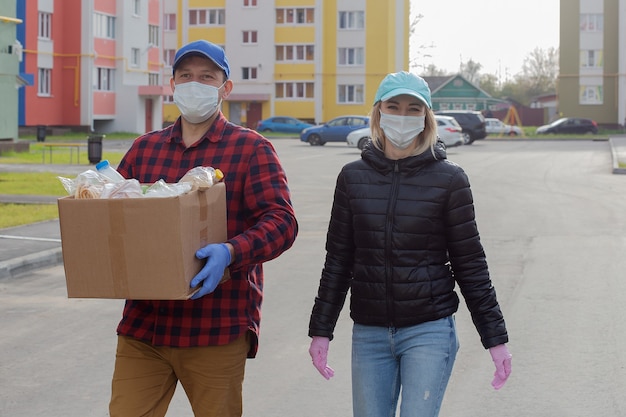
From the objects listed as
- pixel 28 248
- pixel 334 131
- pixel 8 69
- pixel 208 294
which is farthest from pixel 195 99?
pixel 334 131

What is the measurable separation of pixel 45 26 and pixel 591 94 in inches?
1703

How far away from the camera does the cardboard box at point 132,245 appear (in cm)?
370

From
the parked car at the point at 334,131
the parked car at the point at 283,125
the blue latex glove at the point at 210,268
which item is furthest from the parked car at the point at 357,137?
the blue latex glove at the point at 210,268

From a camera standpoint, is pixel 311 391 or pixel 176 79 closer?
pixel 176 79

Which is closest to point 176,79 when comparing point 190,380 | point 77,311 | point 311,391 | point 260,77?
point 190,380

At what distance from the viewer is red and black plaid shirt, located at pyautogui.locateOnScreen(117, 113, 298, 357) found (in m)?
4.09

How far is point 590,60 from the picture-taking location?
3438 inches

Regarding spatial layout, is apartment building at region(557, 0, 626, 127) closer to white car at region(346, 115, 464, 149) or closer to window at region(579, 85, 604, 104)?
window at region(579, 85, 604, 104)

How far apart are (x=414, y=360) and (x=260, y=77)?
280ft

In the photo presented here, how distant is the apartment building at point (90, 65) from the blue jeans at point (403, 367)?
201ft

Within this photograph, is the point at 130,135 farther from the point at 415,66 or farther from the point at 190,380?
the point at 190,380

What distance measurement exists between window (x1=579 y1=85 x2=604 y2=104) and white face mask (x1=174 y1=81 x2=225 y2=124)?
85.5m

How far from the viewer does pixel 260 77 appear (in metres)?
88.7

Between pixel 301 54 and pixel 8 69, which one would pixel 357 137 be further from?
pixel 301 54
